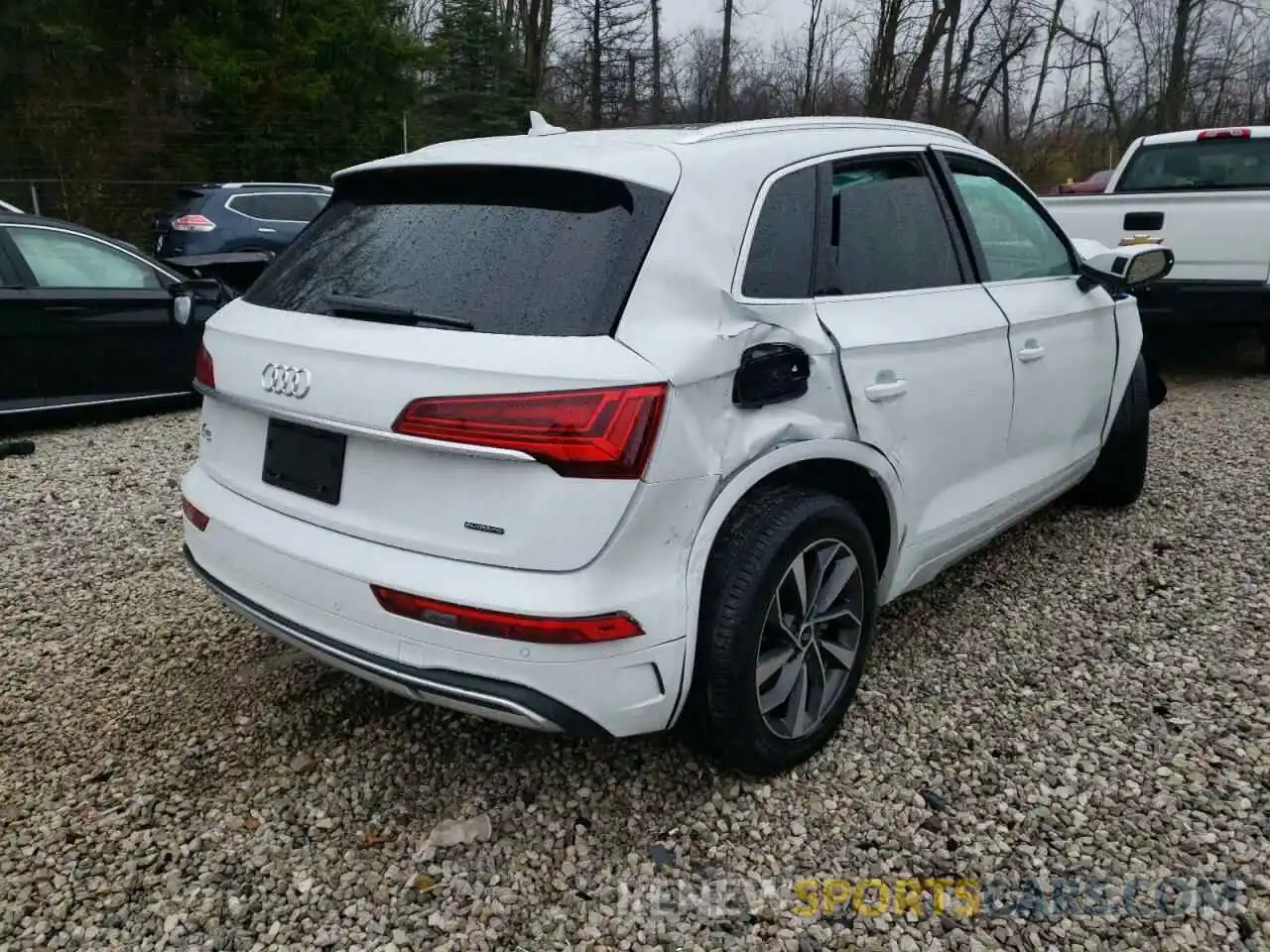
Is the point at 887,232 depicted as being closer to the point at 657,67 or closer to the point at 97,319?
the point at 97,319

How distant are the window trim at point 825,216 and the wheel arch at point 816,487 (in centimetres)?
39

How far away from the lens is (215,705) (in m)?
3.18

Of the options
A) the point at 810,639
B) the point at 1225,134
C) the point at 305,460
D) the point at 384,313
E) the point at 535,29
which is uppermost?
the point at 535,29

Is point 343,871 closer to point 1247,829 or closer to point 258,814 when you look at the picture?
point 258,814

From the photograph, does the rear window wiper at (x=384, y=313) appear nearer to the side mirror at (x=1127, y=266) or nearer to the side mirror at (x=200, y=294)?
the side mirror at (x=1127, y=266)

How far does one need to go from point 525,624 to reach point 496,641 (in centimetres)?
9

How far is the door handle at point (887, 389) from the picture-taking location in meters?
2.75

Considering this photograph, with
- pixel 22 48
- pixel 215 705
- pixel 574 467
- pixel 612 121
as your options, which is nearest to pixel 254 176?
pixel 22 48

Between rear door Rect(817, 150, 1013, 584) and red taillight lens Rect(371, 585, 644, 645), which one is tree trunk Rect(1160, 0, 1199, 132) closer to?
rear door Rect(817, 150, 1013, 584)

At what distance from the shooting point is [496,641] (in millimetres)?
2184

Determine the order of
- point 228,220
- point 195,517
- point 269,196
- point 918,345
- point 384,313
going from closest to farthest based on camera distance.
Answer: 1. point 384,313
2. point 195,517
3. point 918,345
4. point 228,220
5. point 269,196

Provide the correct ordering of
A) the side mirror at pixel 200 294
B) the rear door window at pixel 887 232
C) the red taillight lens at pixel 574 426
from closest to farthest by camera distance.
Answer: the red taillight lens at pixel 574 426
the rear door window at pixel 887 232
the side mirror at pixel 200 294

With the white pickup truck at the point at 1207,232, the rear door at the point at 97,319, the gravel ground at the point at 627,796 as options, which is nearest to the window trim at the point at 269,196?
the rear door at the point at 97,319

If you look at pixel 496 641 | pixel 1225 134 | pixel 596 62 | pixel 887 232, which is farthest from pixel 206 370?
pixel 596 62
